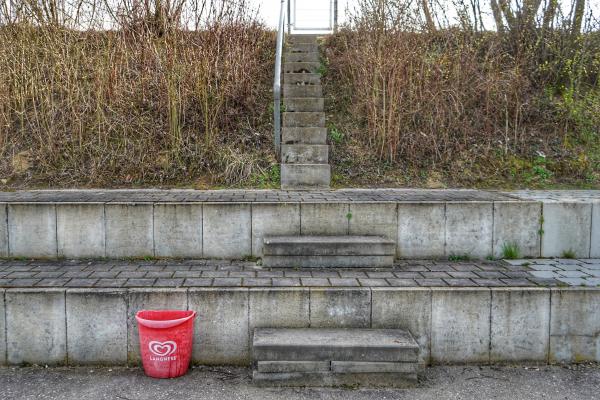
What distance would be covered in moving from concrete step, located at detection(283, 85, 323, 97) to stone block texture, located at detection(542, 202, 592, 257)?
13.4 feet

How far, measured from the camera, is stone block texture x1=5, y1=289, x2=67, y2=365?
342cm

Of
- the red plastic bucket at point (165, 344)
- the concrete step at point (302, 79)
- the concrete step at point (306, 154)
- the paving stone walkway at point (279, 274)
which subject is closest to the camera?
the red plastic bucket at point (165, 344)

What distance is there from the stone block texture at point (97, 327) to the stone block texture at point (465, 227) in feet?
9.48

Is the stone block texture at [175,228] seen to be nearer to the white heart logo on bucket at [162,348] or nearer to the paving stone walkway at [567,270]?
the white heart logo on bucket at [162,348]

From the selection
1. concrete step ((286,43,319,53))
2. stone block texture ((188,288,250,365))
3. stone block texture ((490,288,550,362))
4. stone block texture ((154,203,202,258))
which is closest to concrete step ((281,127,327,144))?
stone block texture ((154,203,202,258))

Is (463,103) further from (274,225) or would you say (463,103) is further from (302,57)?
(274,225)

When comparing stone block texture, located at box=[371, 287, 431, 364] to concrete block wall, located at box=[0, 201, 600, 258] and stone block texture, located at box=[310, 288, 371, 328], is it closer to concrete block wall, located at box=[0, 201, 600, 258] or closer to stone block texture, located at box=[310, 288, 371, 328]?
stone block texture, located at box=[310, 288, 371, 328]

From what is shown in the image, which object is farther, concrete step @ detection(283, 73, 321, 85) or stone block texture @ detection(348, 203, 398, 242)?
concrete step @ detection(283, 73, 321, 85)

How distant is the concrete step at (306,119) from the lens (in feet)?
22.8

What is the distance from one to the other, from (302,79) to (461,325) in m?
5.45

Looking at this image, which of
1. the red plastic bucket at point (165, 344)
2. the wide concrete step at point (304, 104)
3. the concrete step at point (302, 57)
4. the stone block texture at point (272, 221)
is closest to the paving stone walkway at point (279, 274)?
the stone block texture at point (272, 221)

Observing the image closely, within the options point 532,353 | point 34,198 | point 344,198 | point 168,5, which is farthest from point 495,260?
point 168,5

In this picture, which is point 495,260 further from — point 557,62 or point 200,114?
point 557,62

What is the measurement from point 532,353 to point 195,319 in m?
2.48
